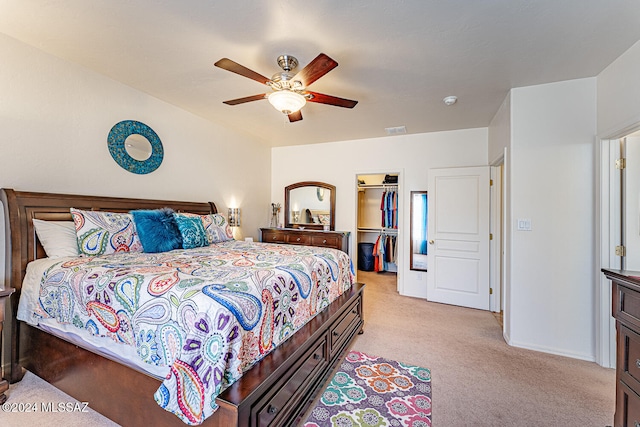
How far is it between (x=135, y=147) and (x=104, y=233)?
1160mm

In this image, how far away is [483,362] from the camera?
2.44 meters

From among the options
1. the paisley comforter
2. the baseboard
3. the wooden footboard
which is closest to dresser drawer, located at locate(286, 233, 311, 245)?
the wooden footboard

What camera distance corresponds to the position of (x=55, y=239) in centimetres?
213

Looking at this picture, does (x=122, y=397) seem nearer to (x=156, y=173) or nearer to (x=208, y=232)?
(x=208, y=232)

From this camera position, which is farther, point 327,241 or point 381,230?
point 381,230

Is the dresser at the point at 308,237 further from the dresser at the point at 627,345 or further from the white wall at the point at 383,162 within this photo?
the dresser at the point at 627,345

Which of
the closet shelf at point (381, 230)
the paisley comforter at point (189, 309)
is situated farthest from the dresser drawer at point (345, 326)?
the closet shelf at point (381, 230)

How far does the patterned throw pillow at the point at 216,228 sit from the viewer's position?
3.23 metres

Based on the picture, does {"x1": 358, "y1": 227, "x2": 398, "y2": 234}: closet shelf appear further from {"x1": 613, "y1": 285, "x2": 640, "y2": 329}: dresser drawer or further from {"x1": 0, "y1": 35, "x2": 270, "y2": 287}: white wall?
{"x1": 613, "y1": 285, "x2": 640, "y2": 329}: dresser drawer

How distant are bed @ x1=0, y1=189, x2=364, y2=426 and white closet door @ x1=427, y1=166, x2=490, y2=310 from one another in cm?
208

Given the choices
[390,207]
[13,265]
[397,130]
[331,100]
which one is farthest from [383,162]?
[13,265]

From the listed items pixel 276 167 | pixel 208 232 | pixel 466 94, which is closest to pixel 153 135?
pixel 208 232

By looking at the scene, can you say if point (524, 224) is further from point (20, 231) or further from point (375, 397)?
point (20, 231)

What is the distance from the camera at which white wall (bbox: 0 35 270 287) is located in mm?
2162
